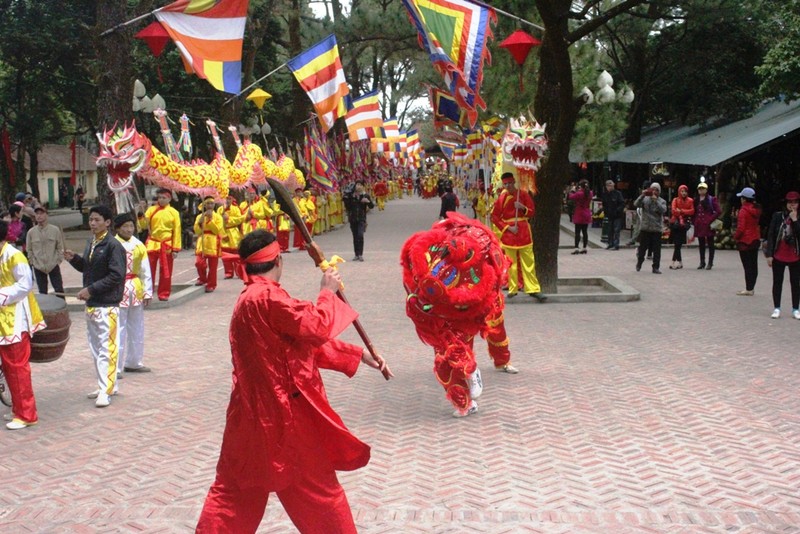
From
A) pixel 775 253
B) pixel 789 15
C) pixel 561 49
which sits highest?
pixel 789 15

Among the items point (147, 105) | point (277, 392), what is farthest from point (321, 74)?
point (277, 392)

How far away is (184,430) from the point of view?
22.4 feet

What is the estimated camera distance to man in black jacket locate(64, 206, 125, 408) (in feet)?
24.7

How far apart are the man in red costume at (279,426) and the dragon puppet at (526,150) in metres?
8.55

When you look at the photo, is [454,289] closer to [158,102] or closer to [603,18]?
[603,18]

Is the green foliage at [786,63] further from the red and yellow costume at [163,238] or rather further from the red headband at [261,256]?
the red headband at [261,256]

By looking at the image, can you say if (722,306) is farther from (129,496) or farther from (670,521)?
(129,496)

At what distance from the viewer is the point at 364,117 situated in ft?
87.8

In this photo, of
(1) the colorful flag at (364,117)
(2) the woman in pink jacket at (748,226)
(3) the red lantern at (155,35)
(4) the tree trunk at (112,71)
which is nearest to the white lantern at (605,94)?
(2) the woman in pink jacket at (748,226)

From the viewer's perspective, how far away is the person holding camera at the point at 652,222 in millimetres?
16078

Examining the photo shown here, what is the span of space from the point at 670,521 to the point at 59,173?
201 ft

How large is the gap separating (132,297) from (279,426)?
5062 mm

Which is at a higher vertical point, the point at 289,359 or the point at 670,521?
the point at 289,359

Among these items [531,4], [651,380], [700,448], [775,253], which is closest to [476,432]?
[700,448]
